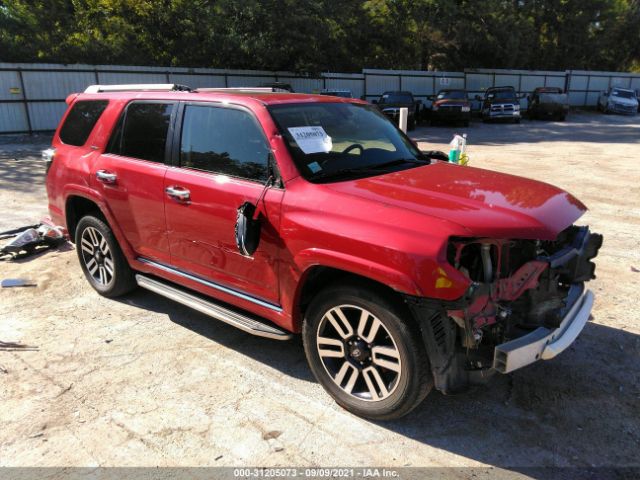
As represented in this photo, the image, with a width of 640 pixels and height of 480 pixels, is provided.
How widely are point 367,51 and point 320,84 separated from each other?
24.7ft

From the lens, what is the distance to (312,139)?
3525 mm

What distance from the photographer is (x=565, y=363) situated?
373 centimetres

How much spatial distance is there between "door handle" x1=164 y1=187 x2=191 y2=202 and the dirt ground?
1.17 metres

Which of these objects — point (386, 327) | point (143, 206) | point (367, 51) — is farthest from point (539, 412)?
point (367, 51)

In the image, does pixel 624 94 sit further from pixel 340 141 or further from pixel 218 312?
pixel 218 312

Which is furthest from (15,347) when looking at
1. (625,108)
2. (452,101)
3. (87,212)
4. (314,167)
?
(625,108)

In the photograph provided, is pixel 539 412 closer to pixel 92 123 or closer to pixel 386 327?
pixel 386 327

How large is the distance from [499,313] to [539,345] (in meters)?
0.27

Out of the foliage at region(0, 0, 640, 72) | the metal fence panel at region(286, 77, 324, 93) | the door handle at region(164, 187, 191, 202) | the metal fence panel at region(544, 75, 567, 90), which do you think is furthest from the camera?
the metal fence panel at region(544, 75, 567, 90)

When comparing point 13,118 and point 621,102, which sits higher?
point 13,118

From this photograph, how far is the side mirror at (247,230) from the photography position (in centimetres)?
325

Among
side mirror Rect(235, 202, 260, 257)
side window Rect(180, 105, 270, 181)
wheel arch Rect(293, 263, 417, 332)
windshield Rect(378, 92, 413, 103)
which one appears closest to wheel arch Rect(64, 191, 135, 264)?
side window Rect(180, 105, 270, 181)

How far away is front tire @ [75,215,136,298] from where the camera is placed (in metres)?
4.67

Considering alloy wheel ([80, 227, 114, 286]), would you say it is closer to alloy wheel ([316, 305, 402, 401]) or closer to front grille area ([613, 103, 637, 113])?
alloy wheel ([316, 305, 402, 401])
